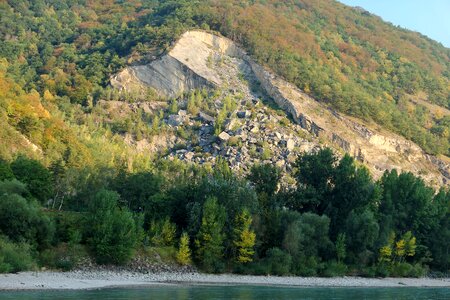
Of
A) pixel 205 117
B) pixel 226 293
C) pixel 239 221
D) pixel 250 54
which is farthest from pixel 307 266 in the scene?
pixel 250 54

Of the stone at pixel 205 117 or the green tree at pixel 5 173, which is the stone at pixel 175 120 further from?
the green tree at pixel 5 173

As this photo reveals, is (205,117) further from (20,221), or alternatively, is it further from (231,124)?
(20,221)

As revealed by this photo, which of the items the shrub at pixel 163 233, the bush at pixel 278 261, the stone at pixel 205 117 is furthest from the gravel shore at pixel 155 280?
the stone at pixel 205 117

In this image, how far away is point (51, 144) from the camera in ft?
288

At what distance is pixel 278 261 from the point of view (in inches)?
2569

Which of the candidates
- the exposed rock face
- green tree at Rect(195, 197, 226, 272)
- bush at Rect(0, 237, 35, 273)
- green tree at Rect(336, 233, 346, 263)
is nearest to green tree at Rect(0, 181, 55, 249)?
bush at Rect(0, 237, 35, 273)

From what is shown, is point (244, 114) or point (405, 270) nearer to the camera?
point (405, 270)

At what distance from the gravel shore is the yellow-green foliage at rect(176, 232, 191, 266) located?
179 cm

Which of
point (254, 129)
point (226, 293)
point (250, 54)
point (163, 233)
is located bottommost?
point (163, 233)

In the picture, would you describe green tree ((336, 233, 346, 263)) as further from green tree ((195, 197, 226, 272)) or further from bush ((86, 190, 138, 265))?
bush ((86, 190, 138, 265))

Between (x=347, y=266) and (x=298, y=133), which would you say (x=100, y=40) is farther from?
(x=347, y=266)

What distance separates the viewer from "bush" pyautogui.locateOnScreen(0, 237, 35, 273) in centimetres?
4691

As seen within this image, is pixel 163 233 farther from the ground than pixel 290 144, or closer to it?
closer to it

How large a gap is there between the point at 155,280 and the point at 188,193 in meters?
16.0
